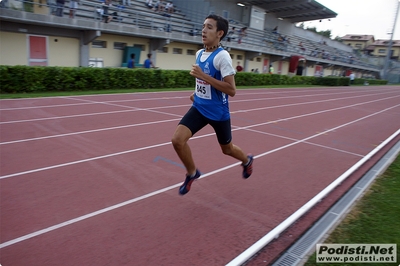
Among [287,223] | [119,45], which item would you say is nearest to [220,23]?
[287,223]

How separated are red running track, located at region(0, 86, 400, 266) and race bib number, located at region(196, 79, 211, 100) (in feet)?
4.32

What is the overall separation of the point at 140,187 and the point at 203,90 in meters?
1.60

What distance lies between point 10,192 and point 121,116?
17.5 feet

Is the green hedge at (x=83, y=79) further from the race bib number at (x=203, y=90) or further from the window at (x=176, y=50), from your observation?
the race bib number at (x=203, y=90)

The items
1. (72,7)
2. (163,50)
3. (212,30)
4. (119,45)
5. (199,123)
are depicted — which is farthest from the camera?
(163,50)

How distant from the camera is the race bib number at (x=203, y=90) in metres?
3.72

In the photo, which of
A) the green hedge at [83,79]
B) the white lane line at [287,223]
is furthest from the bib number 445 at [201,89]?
the green hedge at [83,79]

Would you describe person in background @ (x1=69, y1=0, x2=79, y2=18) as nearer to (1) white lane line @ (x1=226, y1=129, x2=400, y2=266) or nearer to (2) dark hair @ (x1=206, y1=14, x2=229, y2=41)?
(2) dark hair @ (x1=206, y1=14, x2=229, y2=41)

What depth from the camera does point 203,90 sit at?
378 centimetres

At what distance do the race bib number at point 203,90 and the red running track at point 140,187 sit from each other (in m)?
1.32

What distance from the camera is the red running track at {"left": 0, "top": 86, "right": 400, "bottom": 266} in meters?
3.03

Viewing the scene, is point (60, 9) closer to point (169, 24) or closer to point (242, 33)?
point (169, 24)

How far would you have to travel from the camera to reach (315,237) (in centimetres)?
335

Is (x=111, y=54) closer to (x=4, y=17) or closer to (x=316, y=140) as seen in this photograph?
(x=4, y=17)
